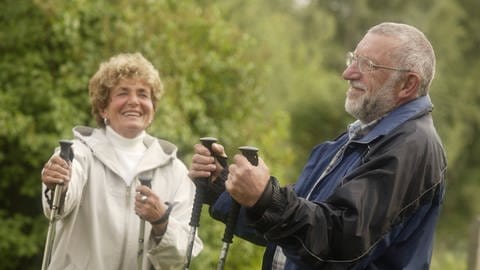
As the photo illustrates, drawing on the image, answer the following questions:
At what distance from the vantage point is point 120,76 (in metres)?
4.94

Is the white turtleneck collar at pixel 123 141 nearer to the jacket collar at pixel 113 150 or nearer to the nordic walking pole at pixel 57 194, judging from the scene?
the jacket collar at pixel 113 150

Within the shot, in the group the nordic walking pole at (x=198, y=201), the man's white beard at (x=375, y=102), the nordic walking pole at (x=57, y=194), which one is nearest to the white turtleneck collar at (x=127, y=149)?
the nordic walking pole at (x=57, y=194)

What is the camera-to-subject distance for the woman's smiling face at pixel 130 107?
4926 millimetres

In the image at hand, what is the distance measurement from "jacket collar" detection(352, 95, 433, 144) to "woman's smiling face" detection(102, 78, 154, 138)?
151cm

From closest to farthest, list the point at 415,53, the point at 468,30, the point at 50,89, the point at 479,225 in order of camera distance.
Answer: the point at 415,53 < the point at 479,225 < the point at 50,89 < the point at 468,30

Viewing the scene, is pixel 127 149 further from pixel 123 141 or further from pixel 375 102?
pixel 375 102

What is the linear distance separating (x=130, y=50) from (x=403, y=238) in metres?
5.86

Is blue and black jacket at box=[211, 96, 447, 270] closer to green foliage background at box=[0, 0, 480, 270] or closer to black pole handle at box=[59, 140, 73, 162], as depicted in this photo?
black pole handle at box=[59, 140, 73, 162]

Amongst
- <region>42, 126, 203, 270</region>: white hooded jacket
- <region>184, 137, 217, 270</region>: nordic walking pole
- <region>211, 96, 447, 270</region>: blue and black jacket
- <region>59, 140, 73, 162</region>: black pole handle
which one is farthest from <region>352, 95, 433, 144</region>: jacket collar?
→ <region>59, 140, 73, 162</region>: black pole handle

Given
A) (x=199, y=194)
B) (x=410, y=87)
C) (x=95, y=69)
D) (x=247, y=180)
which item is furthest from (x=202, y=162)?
(x=95, y=69)

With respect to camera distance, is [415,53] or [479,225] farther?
[479,225]

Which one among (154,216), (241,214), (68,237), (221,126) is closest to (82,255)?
(68,237)

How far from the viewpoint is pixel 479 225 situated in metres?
7.34

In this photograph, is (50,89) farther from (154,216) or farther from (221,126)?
(154,216)
